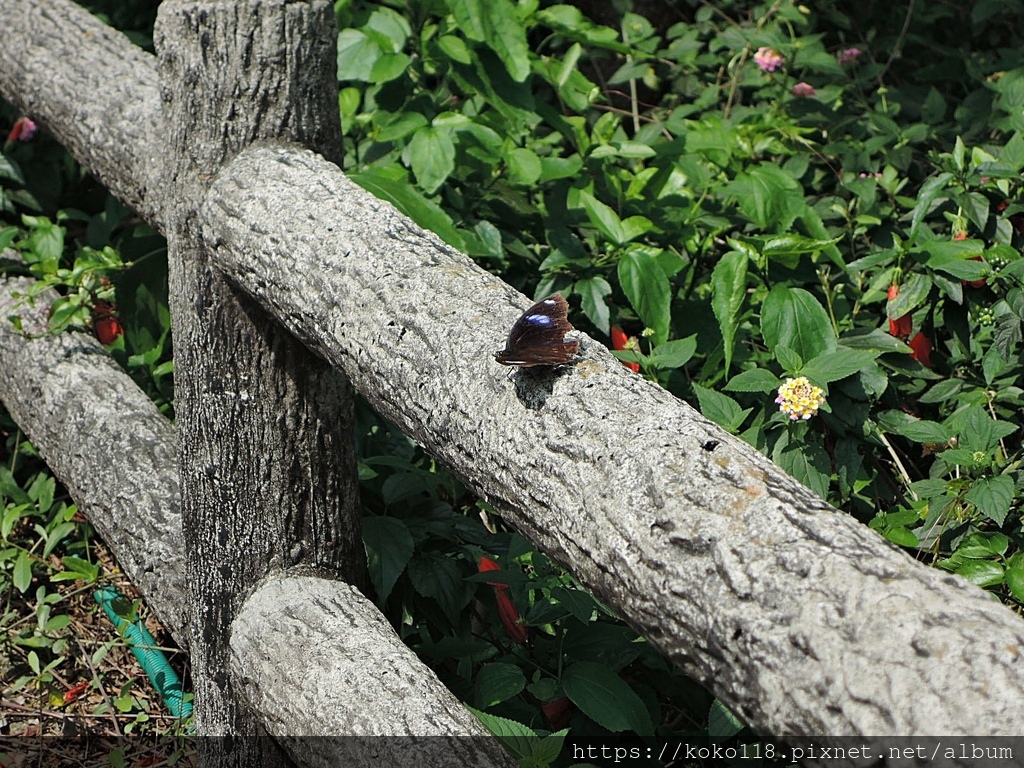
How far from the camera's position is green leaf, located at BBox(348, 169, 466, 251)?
5.81 feet

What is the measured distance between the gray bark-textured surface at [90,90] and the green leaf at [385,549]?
668mm

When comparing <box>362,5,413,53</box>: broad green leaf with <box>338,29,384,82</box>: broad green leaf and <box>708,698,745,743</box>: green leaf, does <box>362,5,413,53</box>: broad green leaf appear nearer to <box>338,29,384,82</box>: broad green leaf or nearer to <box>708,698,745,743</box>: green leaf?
<box>338,29,384,82</box>: broad green leaf

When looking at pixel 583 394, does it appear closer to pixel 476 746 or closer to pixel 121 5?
pixel 476 746

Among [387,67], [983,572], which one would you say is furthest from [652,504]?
[387,67]

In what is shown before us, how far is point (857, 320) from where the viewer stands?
2188 millimetres

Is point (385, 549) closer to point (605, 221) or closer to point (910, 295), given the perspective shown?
Answer: point (605, 221)

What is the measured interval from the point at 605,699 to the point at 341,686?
41cm

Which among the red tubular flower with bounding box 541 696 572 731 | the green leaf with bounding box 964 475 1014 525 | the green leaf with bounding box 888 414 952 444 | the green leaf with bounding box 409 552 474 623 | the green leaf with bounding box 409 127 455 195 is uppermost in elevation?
the green leaf with bounding box 409 127 455 195

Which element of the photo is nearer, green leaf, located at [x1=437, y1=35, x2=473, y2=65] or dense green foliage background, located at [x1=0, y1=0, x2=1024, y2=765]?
dense green foliage background, located at [x1=0, y1=0, x2=1024, y2=765]

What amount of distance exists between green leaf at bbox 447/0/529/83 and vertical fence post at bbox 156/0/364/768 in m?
0.76

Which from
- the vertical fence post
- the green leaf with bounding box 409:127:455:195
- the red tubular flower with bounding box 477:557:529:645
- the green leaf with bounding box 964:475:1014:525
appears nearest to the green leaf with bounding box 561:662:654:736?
the red tubular flower with bounding box 477:557:529:645

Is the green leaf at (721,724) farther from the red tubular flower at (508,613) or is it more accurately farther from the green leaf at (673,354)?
the green leaf at (673,354)

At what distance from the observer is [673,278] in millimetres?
2357

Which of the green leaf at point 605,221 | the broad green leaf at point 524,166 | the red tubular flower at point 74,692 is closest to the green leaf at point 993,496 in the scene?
the green leaf at point 605,221
